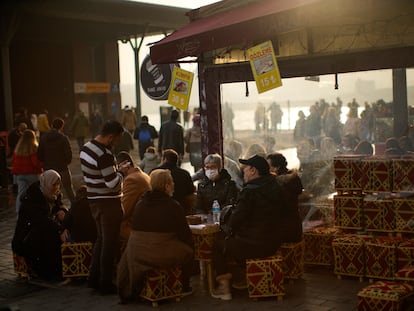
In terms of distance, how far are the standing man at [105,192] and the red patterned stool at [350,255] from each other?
2.31 m

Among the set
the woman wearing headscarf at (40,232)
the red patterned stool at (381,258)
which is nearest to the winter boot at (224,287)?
the red patterned stool at (381,258)

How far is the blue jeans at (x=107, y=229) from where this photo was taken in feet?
22.7

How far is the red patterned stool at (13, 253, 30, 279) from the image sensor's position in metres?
7.77

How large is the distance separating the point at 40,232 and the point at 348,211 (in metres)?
3.42

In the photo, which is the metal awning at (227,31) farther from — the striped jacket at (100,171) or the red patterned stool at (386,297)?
the red patterned stool at (386,297)

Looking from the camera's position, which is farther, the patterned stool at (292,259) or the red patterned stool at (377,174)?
the red patterned stool at (377,174)

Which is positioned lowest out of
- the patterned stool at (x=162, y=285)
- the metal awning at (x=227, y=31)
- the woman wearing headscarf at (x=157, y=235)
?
the patterned stool at (x=162, y=285)

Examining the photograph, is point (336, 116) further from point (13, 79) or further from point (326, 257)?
point (13, 79)

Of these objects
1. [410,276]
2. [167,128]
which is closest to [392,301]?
[410,276]

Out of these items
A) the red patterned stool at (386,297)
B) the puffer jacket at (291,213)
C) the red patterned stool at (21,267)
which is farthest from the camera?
the red patterned stool at (21,267)

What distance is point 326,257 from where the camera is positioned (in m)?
7.58

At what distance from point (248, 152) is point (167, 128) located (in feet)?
15.7

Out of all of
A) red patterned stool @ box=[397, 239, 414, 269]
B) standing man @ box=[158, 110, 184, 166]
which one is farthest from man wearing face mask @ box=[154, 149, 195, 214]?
standing man @ box=[158, 110, 184, 166]

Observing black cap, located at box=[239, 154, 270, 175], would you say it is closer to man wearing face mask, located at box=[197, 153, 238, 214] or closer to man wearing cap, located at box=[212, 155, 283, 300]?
man wearing cap, located at box=[212, 155, 283, 300]
